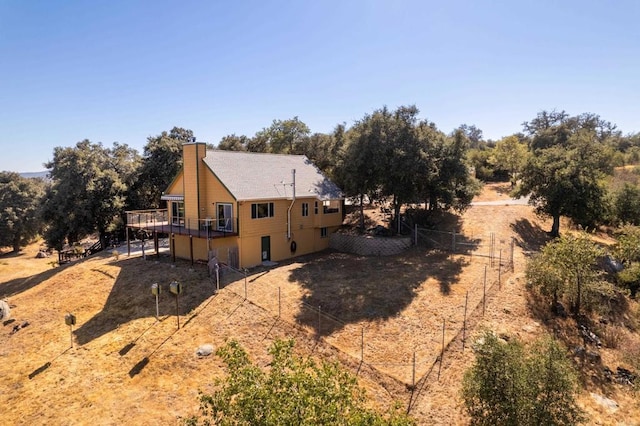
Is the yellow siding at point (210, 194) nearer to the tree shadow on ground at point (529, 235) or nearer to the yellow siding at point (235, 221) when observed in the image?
the yellow siding at point (235, 221)

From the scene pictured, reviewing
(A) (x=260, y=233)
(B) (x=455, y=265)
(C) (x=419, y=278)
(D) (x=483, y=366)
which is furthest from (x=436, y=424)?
(A) (x=260, y=233)

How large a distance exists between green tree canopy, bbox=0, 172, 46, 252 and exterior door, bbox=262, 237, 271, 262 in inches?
1558

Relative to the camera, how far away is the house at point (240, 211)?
75.0ft

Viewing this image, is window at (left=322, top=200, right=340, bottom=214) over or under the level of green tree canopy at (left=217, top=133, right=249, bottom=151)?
under

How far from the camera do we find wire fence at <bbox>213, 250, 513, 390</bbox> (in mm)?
13320

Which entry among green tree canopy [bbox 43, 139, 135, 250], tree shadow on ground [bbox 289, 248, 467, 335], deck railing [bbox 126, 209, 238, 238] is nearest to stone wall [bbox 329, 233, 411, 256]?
tree shadow on ground [bbox 289, 248, 467, 335]

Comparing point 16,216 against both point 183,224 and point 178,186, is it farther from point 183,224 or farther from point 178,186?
point 183,224

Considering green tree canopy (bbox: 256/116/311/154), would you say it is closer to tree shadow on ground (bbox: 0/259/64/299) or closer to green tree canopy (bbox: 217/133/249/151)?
green tree canopy (bbox: 217/133/249/151)

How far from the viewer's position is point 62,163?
32.5m

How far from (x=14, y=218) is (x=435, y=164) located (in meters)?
53.3

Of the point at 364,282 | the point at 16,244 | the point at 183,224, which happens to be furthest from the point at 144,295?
the point at 16,244

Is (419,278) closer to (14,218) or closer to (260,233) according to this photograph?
(260,233)

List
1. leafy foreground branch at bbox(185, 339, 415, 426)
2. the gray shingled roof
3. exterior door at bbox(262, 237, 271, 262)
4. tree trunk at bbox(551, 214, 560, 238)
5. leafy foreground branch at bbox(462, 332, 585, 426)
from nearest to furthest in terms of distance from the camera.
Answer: leafy foreground branch at bbox(185, 339, 415, 426) → leafy foreground branch at bbox(462, 332, 585, 426) → the gray shingled roof → exterior door at bbox(262, 237, 271, 262) → tree trunk at bbox(551, 214, 560, 238)

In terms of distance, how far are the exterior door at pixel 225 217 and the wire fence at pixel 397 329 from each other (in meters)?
4.25
